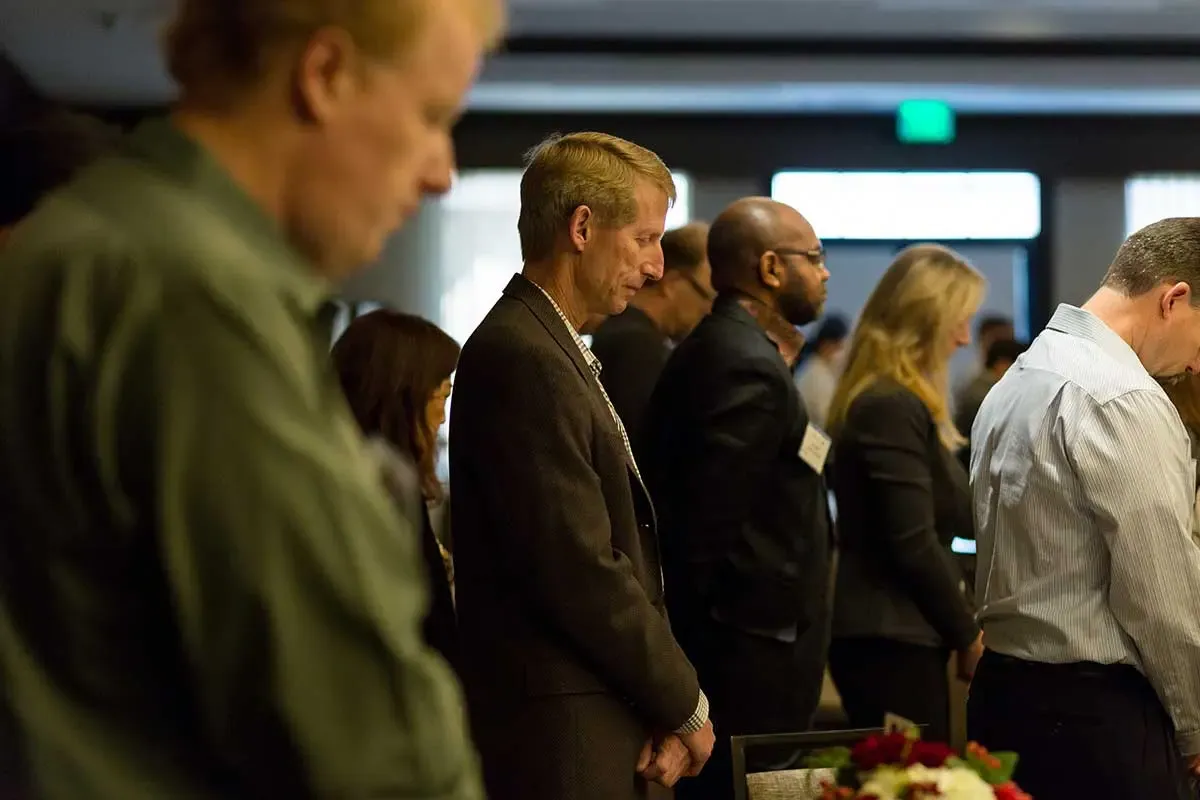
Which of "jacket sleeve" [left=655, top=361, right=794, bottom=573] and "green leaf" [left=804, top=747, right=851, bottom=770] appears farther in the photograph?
"jacket sleeve" [left=655, top=361, right=794, bottom=573]

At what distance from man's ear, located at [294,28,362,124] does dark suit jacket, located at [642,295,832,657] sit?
6.69 feet

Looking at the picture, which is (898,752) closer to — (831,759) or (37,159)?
(831,759)

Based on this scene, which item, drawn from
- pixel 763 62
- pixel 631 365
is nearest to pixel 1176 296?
pixel 631 365

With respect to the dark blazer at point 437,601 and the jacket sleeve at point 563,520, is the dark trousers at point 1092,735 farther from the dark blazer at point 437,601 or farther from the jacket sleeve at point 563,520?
the dark blazer at point 437,601

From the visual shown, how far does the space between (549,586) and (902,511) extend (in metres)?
1.43

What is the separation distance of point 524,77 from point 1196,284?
564 cm

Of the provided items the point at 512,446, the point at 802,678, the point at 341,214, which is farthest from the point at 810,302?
the point at 341,214

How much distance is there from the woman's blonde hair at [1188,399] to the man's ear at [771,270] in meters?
0.81

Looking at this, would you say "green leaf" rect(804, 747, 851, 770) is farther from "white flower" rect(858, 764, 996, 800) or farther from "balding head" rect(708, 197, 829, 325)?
"balding head" rect(708, 197, 829, 325)

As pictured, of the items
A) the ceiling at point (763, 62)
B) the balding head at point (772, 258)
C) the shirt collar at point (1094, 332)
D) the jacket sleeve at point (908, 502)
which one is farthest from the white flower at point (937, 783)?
the ceiling at point (763, 62)

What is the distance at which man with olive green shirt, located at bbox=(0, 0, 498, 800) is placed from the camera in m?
0.68

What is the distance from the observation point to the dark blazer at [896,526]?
3061 millimetres

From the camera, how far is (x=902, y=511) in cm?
306

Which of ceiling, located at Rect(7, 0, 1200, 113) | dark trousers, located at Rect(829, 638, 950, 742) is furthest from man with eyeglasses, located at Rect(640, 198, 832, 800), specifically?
ceiling, located at Rect(7, 0, 1200, 113)
